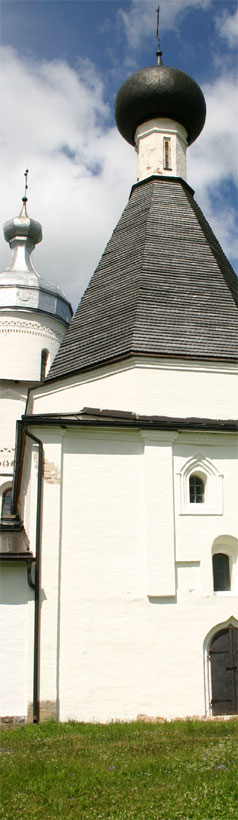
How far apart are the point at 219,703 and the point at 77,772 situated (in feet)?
11.9

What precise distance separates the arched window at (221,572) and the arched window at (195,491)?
2.43ft

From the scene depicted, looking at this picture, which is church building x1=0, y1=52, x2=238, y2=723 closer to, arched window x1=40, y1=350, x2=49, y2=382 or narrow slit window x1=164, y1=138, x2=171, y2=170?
narrow slit window x1=164, y1=138, x2=171, y2=170

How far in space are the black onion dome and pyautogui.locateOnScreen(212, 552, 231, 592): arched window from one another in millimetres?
10005

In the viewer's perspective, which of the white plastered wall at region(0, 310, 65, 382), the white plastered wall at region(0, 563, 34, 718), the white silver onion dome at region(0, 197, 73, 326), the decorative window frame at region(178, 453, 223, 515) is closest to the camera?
the white plastered wall at region(0, 563, 34, 718)

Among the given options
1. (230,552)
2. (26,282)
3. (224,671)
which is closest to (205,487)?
(230,552)

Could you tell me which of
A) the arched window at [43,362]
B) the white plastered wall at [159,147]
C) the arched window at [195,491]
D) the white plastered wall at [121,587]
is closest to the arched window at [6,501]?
the arched window at [43,362]

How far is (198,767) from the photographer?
5.07 metres

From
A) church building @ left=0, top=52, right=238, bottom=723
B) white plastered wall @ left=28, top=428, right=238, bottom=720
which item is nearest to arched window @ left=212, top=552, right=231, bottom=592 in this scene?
church building @ left=0, top=52, right=238, bottom=723

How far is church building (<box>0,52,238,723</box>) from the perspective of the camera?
7.99 meters

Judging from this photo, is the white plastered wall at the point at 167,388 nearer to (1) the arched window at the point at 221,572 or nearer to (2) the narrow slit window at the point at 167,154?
(1) the arched window at the point at 221,572

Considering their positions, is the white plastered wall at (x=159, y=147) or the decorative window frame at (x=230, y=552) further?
the white plastered wall at (x=159, y=147)

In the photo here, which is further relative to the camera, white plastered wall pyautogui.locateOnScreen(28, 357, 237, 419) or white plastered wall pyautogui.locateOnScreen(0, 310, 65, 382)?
white plastered wall pyautogui.locateOnScreen(0, 310, 65, 382)

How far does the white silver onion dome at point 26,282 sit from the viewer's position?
17672 millimetres

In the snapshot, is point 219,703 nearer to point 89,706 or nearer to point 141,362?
point 89,706
